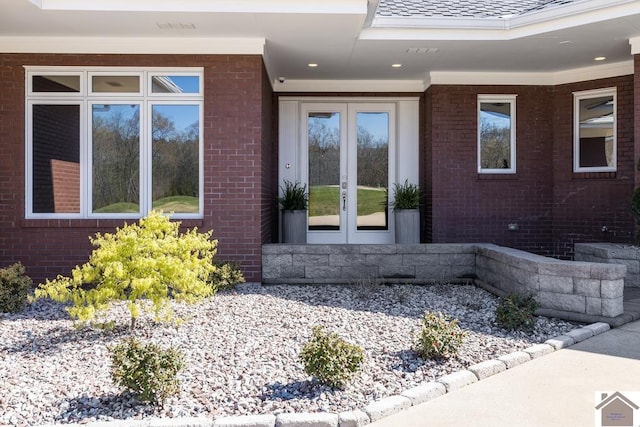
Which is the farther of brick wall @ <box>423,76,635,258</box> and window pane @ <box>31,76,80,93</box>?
brick wall @ <box>423,76,635,258</box>

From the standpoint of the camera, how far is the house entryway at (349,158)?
10.1 meters

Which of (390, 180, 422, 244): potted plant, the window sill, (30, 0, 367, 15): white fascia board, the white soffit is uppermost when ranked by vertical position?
the white soffit

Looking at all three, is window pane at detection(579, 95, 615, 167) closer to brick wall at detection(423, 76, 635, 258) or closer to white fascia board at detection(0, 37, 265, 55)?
brick wall at detection(423, 76, 635, 258)

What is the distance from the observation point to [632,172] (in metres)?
8.64

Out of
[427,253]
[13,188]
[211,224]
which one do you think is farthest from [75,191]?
[427,253]

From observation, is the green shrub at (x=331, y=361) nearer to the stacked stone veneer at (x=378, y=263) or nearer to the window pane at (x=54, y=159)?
the stacked stone veneer at (x=378, y=263)

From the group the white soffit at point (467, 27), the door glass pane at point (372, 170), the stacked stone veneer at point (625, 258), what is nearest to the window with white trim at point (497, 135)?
the door glass pane at point (372, 170)

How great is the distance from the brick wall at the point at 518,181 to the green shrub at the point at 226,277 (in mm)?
3847

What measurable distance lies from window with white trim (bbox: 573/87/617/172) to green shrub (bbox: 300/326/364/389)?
7.18 m

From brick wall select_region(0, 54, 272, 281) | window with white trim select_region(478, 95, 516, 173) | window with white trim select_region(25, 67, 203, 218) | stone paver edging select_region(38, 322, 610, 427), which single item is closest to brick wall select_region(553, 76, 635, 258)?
window with white trim select_region(478, 95, 516, 173)

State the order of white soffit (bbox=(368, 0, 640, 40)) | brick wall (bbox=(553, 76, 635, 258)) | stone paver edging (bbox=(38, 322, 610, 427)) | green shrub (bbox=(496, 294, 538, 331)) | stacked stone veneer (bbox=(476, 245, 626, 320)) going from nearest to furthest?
1. stone paver edging (bbox=(38, 322, 610, 427))
2. green shrub (bbox=(496, 294, 538, 331))
3. stacked stone veneer (bbox=(476, 245, 626, 320))
4. white soffit (bbox=(368, 0, 640, 40))
5. brick wall (bbox=(553, 76, 635, 258))

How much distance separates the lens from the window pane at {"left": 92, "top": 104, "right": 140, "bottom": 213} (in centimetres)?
770

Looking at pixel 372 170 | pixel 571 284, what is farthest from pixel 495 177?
pixel 571 284

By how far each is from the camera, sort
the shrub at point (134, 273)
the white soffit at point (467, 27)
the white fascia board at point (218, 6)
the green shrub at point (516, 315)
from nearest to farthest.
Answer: the shrub at point (134, 273) → the green shrub at point (516, 315) → the white fascia board at point (218, 6) → the white soffit at point (467, 27)
